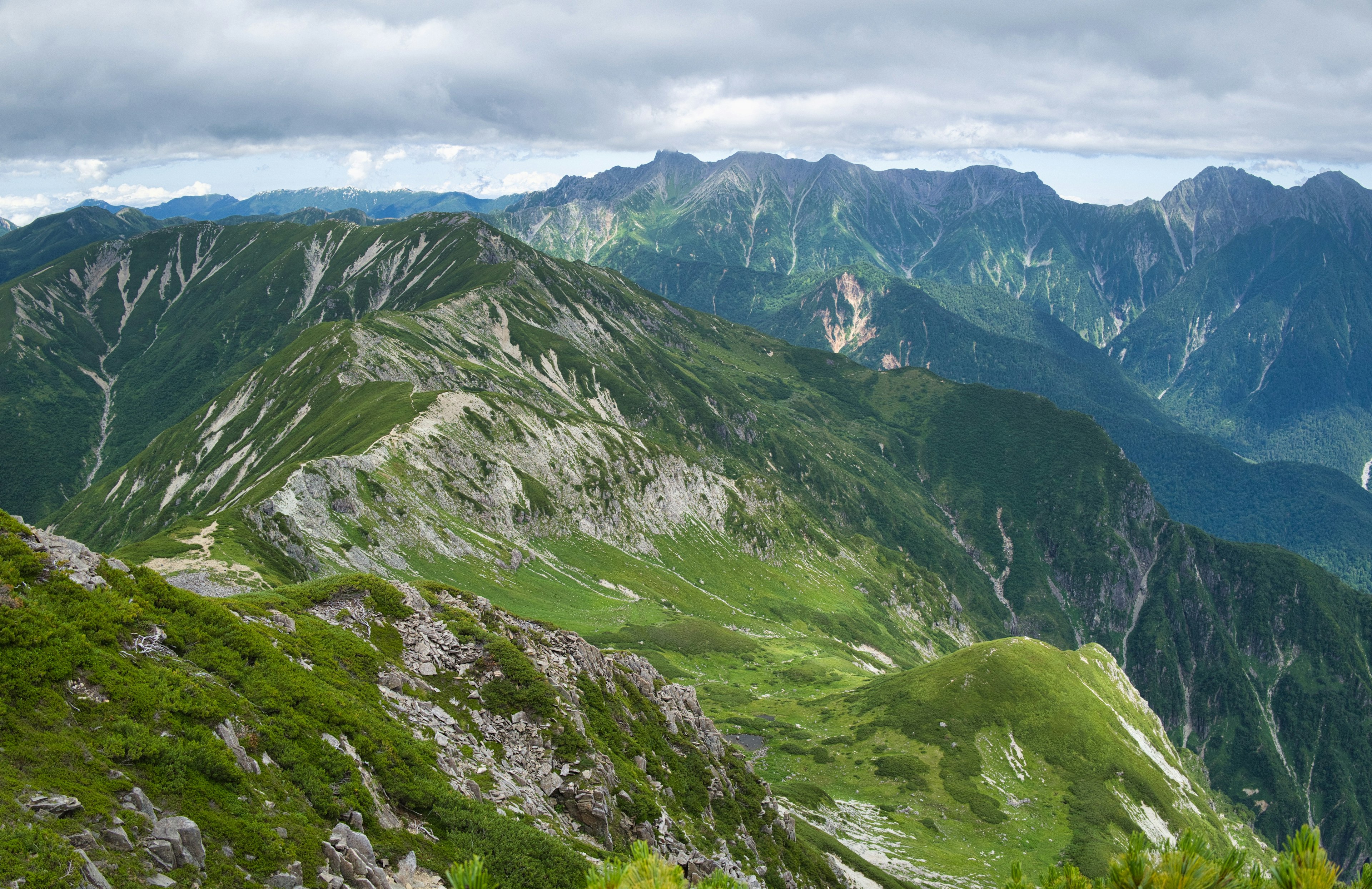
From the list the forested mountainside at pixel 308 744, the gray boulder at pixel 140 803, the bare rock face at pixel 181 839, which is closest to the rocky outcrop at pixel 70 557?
the forested mountainside at pixel 308 744

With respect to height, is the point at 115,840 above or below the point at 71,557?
below

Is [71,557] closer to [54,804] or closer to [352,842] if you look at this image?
[54,804]

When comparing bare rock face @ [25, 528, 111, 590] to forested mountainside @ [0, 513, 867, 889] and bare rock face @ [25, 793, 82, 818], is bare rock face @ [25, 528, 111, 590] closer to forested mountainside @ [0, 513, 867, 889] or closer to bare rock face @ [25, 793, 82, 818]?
forested mountainside @ [0, 513, 867, 889]

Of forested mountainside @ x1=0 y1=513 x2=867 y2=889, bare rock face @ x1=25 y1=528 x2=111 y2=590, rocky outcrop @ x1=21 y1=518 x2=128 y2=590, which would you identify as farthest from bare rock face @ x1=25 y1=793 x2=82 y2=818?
bare rock face @ x1=25 y1=528 x2=111 y2=590

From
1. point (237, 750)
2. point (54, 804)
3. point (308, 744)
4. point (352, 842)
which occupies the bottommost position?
point (352, 842)

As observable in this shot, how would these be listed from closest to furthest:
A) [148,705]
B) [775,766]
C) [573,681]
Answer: [148,705] < [573,681] < [775,766]

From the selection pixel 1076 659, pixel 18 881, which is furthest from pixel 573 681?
pixel 1076 659

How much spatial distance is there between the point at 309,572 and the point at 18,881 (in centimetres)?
11084

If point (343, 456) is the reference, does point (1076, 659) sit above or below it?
below

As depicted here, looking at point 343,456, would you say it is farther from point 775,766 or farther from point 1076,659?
point 1076,659

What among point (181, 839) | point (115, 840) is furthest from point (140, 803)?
point (115, 840)

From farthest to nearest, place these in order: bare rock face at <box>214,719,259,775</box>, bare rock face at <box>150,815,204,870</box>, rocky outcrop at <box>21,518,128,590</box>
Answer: rocky outcrop at <box>21,518,128,590</box> < bare rock face at <box>214,719,259,775</box> < bare rock face at <box>150,815,204,870</box>

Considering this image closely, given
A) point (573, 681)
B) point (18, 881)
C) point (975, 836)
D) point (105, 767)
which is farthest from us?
point (975, 836)

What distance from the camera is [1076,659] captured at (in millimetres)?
160750
